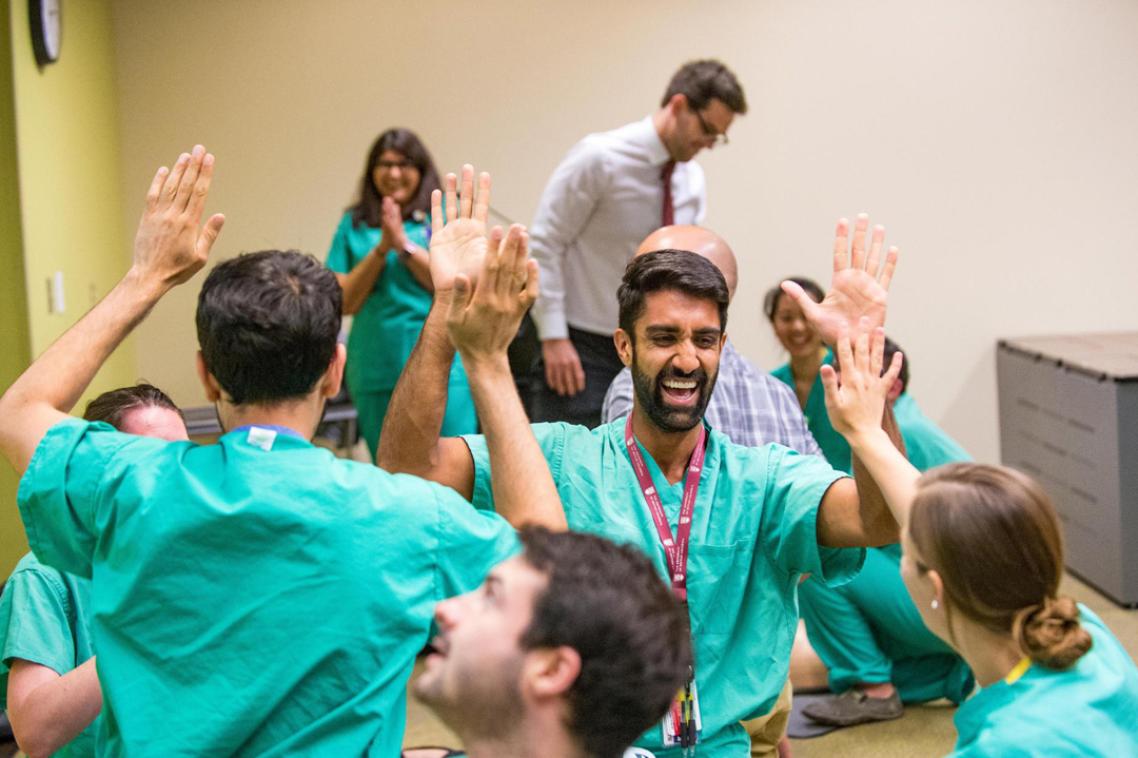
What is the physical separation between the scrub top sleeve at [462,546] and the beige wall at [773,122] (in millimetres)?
4057

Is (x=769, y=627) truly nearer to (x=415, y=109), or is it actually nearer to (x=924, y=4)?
(x=415, y=109)

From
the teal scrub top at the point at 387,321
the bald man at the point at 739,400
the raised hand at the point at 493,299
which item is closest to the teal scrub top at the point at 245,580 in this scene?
the raised hand at the point at 493,299

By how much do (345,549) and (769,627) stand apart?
2.73 feet

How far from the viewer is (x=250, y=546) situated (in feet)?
4.50

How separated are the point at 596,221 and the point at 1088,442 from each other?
1.87m

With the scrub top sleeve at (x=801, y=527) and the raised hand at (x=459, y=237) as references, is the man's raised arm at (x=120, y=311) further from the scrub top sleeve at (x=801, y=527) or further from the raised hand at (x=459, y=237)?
the scrub top sleeve at (x=801, y=527)

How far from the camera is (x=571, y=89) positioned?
212 inches

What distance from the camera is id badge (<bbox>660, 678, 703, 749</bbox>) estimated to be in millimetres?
1911

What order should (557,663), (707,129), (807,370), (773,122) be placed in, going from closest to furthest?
1. (557,663)
2. (707,129)
3. (807,370)
4. (773,122)

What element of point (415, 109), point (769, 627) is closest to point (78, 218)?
point (415, 109)

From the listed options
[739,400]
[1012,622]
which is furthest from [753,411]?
[1012,622]

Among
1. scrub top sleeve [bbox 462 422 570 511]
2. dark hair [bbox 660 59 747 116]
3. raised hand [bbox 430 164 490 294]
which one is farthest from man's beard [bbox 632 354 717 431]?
dark hair [bbox 660 59 747 116]

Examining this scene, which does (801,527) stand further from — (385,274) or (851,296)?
(385,274)

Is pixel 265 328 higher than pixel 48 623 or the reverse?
higher
